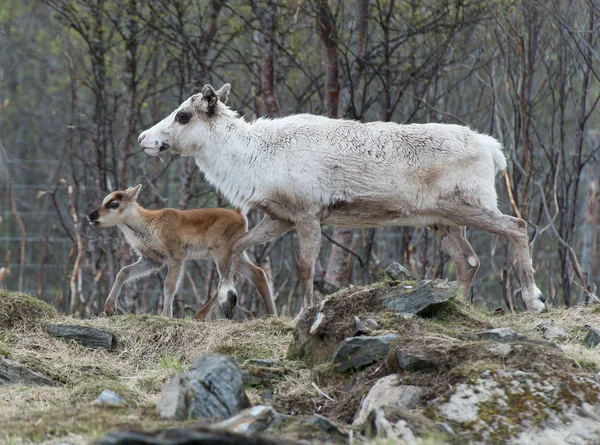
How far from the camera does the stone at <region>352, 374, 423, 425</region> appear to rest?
16.6 ft

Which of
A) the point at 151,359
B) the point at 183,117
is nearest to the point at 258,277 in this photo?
the point at 183,117

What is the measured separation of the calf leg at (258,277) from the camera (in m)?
9.58

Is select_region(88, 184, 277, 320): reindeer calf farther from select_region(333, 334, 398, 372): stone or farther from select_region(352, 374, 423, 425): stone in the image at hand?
select_region(352, 374, 423, 425): stone

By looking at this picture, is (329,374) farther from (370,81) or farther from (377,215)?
(370,81)

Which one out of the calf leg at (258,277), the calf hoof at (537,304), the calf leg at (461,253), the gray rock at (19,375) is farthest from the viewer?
the calf leg at (258,277)

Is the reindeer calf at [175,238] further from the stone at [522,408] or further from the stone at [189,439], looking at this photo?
the stone at [189,439]

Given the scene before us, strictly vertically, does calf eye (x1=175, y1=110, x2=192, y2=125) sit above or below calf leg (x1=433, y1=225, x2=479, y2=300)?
above

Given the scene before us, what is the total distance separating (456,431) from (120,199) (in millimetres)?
5993

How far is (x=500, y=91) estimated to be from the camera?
14.4 meters

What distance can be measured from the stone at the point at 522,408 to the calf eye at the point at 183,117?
509cm

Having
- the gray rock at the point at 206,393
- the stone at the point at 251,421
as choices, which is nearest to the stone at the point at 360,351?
the gray rock at the point at 206,393

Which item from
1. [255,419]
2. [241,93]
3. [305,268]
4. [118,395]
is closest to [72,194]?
[241,93]

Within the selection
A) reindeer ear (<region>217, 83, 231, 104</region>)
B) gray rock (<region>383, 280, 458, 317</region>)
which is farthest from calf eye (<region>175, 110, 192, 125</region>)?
gray rock (<region>383, 280, 458, 317</region>)

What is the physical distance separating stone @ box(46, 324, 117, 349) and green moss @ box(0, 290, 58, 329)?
11.8 inches
